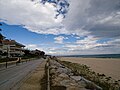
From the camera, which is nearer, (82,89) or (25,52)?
(82,89)

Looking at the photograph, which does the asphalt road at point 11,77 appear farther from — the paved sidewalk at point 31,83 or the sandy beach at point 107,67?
the sandy beach at point 107,67

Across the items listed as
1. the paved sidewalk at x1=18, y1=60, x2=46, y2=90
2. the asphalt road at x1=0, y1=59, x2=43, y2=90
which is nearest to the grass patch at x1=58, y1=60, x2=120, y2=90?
the paved sidewalk at x1=18, y1=60, x2=46, y2=90

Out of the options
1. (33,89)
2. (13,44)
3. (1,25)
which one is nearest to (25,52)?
(13,44)

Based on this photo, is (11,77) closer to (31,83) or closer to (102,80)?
(31,83)

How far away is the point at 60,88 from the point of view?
40.8 ft

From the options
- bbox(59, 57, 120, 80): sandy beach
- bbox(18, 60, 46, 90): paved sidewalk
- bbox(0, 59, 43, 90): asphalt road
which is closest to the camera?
bbox(18, 60, 46, 90): paved sidewalk

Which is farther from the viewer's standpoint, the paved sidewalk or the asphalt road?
the asphalt road

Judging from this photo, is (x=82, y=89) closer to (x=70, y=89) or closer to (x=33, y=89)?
(x=70, y=89)

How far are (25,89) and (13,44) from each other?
105m

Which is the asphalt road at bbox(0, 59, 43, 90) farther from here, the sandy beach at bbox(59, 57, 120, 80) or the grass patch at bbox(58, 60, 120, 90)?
the sandy beach at bbox(59, 57, 120, 80)

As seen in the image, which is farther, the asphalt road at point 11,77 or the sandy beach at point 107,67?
the sandy beach at point 107,67

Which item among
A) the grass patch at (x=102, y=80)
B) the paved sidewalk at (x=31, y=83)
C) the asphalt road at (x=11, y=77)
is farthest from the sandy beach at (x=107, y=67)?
the asphalt road at (x=11, y=77)

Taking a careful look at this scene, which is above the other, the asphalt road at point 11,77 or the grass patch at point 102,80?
the asphalt road at point 11,77

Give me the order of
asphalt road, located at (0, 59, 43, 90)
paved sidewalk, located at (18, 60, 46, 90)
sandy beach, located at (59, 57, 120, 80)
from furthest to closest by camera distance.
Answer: sandy beach, located at (59, 57, 120, 80)
asphalt road, located at (0, 59, 43, 90)
paved sidewalk, located at (18, 60, 46, 90)
